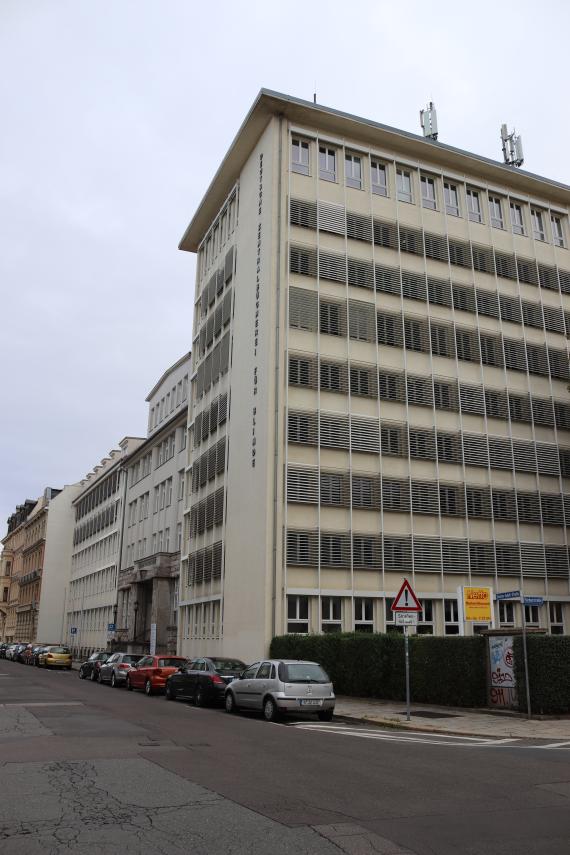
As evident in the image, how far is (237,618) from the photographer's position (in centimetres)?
3164

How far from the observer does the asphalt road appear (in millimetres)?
6246

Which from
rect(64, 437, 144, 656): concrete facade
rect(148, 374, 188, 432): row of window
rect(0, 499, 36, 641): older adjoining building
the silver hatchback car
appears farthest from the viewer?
rect(0, 499, 36, 641): older adjoining building

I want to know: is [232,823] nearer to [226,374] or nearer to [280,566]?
[280,566]

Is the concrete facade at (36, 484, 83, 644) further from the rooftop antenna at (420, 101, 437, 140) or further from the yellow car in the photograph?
the rooftop antenna at (420, 101, 437, 140)

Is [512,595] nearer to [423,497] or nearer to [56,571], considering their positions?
[423,497]

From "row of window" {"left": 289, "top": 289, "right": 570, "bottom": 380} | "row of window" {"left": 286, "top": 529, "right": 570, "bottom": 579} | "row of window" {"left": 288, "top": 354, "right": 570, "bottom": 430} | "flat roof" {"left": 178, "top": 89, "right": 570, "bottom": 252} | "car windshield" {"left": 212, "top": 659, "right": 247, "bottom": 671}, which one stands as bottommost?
"car windshield" {"left": 212, "top": 659, "right": 247, "bottom": 671}

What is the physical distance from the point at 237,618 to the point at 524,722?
16438 millimetres

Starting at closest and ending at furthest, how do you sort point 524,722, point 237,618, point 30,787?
point 30,787
point 524,722
point 237,618

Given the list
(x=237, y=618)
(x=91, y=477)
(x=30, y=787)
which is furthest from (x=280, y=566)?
(x=91, y=477)

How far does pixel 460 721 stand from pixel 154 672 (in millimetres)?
13336

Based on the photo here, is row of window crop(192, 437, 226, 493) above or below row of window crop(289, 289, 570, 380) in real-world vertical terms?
below

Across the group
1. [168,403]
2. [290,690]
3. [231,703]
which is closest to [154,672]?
[231,703]

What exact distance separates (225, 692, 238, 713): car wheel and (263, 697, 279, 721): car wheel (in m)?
1.83

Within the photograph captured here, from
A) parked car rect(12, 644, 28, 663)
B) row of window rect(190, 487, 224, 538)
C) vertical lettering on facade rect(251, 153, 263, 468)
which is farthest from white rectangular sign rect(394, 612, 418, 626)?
parked car rect(12, 644, 28, 663)
